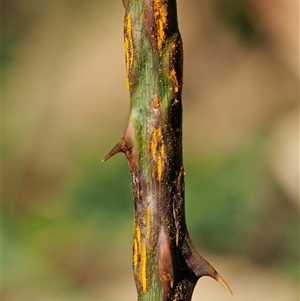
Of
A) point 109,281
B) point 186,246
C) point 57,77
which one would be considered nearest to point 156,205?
point 186,246

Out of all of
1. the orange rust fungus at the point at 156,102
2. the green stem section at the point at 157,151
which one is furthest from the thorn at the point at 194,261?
the orange rust fungus at the point at 156,102

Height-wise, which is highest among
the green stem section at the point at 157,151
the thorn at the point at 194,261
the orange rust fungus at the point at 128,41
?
the orange rust fungus at the point at 128,41

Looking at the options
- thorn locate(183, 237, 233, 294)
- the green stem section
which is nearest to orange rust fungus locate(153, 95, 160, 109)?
the green stem section

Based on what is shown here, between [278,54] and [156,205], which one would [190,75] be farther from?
[156,205]

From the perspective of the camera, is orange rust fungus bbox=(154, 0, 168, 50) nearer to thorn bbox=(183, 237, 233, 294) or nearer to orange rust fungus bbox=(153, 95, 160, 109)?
orange rust fungus bbox=(153, 95, 160, 109)

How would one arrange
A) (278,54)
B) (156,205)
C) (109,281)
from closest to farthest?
(156,205) → (109,281) → (278,54)

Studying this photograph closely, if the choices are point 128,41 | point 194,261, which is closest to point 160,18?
point 128,41

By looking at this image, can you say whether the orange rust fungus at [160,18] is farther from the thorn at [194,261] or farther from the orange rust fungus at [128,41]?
the thorn at [194,261]

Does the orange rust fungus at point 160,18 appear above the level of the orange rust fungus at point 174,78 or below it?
above
